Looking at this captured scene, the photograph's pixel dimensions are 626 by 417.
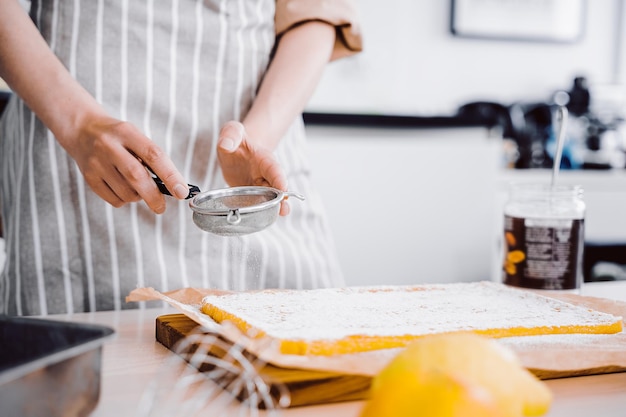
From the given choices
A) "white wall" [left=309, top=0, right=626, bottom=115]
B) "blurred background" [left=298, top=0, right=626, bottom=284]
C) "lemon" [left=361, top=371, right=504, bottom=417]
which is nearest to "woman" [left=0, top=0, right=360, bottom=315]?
A: "lemon" [left=361, top=371, right=504, bottom=417]

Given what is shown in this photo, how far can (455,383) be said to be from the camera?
341 mm

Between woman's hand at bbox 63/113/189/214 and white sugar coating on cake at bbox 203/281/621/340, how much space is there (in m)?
0.15


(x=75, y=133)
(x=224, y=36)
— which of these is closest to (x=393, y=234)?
(x=224, y=36)

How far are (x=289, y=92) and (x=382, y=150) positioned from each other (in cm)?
90

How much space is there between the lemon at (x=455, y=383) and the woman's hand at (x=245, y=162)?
495mm

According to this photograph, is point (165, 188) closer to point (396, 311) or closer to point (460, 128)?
point (396, 311)

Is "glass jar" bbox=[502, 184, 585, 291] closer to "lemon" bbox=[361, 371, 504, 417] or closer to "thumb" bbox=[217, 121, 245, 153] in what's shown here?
"thumb" bbox=[217, 121, 245, 153]

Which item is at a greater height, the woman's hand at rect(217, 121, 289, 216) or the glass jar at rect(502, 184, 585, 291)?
the woman's hand at rect(217, 121, 289, 216)

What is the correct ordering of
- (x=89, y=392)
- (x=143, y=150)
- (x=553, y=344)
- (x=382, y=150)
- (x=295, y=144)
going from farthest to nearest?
1. (x=382, y=150)
2. (x=295, y=144)
3. (x=143, y=150)
4. (x=553, y=344)
5. (x=89, y=392)

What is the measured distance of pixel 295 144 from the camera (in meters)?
1.20

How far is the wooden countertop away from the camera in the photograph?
501mm

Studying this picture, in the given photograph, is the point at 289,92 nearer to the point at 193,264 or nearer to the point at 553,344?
the point at 193,264

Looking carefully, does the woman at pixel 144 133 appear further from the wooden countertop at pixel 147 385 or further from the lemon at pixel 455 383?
the lemon at pixel 455 383

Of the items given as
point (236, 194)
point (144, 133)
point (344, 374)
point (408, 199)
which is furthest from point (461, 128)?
point (344, 374)
